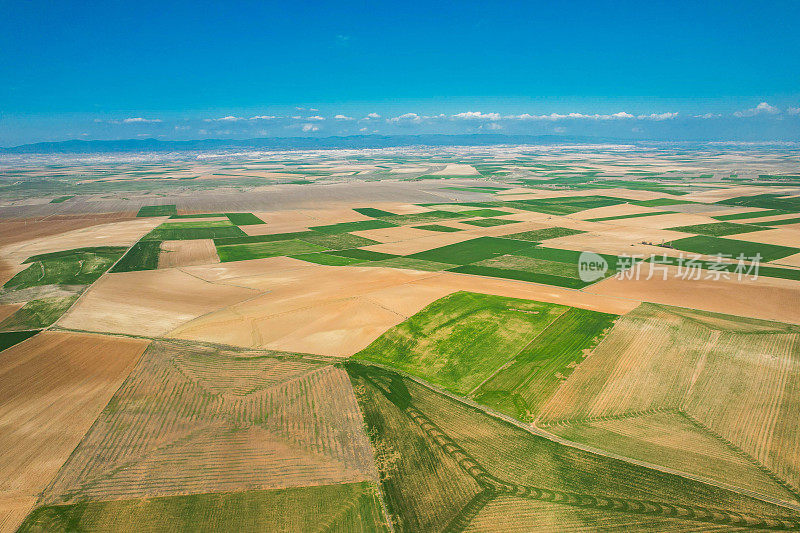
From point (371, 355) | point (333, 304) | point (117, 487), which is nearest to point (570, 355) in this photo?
point (371, 355)

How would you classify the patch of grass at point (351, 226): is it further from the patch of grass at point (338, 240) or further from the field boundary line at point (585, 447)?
the field boundary line at point (585, 447)

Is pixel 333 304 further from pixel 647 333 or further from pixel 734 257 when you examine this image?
pixel 734 257

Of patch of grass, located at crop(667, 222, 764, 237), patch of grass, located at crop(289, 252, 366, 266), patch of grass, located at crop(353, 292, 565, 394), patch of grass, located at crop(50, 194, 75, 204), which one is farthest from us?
patch of grass, located at crop(50, 194, 75, 204)

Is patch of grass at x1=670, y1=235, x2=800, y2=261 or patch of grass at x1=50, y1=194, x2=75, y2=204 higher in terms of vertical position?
patch of grass at x1=50, y1=194, x2=75, y2=204

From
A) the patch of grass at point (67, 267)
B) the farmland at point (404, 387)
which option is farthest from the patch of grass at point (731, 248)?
the patch of grass at point (67, 267)

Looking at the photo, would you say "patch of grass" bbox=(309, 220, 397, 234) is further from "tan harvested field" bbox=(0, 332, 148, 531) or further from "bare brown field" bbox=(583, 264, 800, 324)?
"tan harvested field" bbox=(0, 332, 148, 531)

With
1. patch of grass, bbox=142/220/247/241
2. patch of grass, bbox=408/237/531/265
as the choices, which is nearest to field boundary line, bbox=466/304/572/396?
patch of grass, bbox=408/237/531/265
